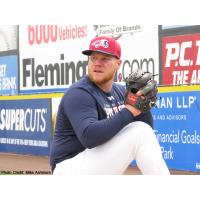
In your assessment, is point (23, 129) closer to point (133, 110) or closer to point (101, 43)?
point (101, 43)

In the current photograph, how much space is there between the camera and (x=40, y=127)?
11.2 ft

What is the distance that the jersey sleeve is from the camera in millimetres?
1954

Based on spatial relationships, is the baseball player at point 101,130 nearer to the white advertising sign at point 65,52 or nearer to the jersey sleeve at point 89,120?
the jersey sleeve at point 89,120

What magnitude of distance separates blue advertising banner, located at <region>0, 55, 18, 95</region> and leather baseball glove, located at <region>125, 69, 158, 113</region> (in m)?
1.42

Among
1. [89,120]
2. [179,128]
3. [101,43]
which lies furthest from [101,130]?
[179,128]

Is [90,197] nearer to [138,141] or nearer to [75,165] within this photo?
[75,165]

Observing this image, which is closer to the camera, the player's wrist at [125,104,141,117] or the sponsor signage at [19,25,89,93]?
the player's wrist at [125,104,141,117]

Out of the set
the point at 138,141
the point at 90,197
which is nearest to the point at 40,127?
the point at 90,197

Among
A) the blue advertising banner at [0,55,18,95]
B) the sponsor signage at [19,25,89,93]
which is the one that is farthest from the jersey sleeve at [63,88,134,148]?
the blue advertising banner at [0,55,18,95]

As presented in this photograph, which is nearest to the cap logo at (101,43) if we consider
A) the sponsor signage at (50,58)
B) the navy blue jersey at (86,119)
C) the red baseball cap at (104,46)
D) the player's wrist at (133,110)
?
the red baseball cap at (104,46)

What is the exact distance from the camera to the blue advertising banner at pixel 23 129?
133 inches

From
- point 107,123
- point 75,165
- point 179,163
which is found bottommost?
point 179,163

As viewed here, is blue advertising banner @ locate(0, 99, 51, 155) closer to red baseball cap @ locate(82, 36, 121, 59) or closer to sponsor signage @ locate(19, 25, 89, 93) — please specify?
sponsor signage @ locate(19, 25, 89, 93)

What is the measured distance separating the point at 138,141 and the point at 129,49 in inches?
53.0
